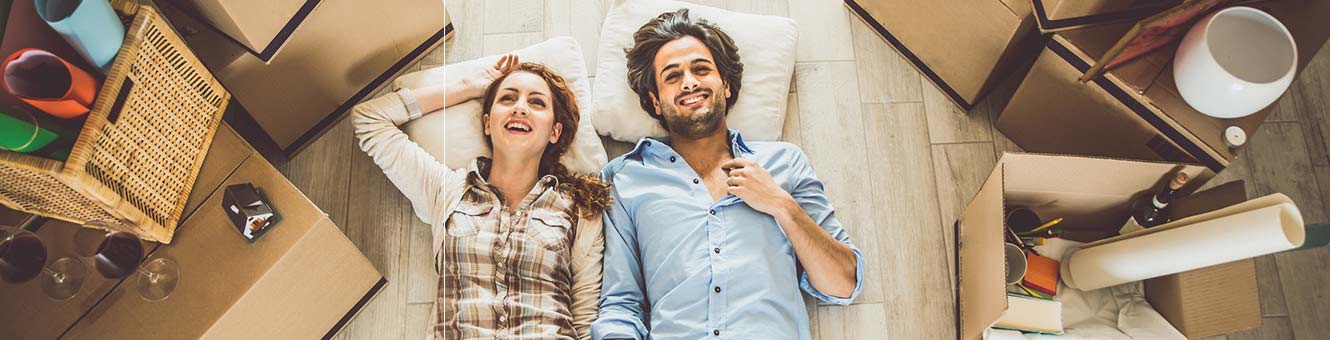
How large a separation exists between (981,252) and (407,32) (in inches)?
69.5

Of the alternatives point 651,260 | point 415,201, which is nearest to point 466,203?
point 415,201

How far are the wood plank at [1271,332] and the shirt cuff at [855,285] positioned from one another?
3.70 ft

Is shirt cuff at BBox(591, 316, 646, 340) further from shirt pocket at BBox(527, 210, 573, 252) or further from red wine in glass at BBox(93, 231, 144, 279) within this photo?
red wine in glass at BBox(93, 231, 144, 279)

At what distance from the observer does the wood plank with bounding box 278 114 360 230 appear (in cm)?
220

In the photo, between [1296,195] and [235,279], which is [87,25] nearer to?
[235,279]

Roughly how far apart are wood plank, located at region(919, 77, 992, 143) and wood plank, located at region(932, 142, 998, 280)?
0.02 metres

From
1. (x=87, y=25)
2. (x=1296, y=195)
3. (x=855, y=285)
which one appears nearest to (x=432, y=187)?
(x=87, y=25)

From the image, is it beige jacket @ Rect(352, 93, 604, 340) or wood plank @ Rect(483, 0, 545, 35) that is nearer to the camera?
beige jacket @ Rect(352, 93, 604, 340)

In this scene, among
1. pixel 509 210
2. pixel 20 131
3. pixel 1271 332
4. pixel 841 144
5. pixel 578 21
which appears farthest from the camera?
pixel 578 21

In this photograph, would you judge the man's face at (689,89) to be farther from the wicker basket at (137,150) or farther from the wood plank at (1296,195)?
the wood plank at (1296,195)

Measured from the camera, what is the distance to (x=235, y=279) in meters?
1.62

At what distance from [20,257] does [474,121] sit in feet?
3.46

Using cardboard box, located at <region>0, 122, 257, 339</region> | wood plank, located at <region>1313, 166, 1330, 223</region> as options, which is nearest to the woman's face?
cardboard box, located at <region>0, 122, 257, 339</region>

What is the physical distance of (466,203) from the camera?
191cm
